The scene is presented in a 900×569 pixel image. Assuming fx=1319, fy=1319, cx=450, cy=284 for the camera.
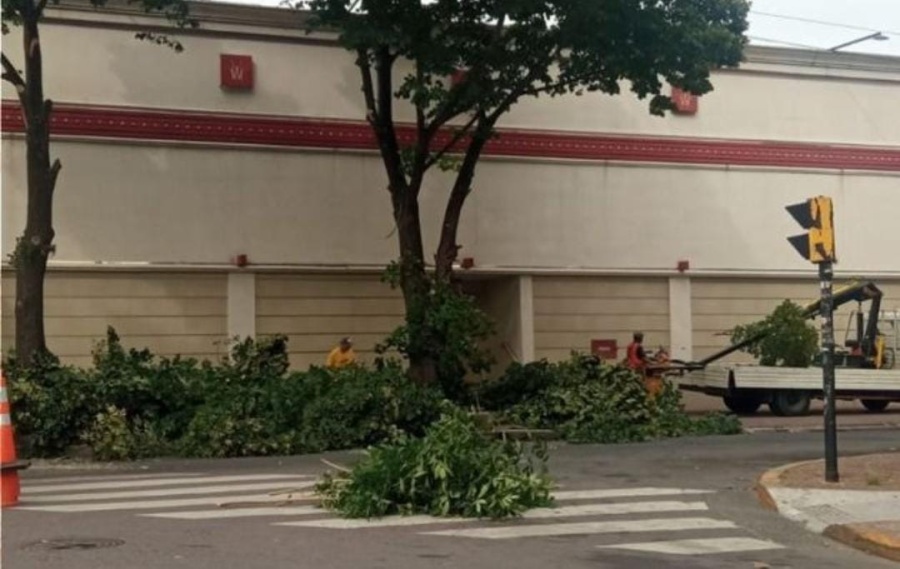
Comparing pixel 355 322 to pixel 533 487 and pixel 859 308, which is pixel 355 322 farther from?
pixel 533 487

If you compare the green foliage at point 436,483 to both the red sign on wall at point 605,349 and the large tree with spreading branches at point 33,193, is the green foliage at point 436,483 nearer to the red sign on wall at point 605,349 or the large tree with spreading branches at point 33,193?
the large tree with spreading branches at point 33,193

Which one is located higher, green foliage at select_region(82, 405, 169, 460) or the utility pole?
the utility pole

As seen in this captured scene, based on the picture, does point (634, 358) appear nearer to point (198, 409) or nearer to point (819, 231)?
point (198, 409)

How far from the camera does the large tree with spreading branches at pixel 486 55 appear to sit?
22.1m

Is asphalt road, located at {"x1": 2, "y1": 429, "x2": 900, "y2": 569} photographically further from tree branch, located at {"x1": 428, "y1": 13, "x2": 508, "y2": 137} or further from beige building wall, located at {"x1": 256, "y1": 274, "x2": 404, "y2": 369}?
beige building wall, located at {"x1": 256, "y1": 274, "x2": 404, "y2": 369}

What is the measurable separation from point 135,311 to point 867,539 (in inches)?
713

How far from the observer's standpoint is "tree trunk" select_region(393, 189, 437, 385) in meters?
23.6

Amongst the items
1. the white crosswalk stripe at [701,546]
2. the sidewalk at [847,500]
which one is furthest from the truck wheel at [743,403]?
the white crosswalk stripe at [701,546]

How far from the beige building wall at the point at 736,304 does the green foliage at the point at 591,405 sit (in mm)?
7015

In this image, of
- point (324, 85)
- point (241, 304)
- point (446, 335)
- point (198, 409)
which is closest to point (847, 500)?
point (198, 409)

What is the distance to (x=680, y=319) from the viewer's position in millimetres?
30516

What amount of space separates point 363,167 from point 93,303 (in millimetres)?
6228

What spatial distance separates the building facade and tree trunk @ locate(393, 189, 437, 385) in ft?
12.6

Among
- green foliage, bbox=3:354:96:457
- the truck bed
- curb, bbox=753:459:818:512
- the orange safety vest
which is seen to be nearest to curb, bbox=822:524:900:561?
curb, bbox=753:459:818:512
